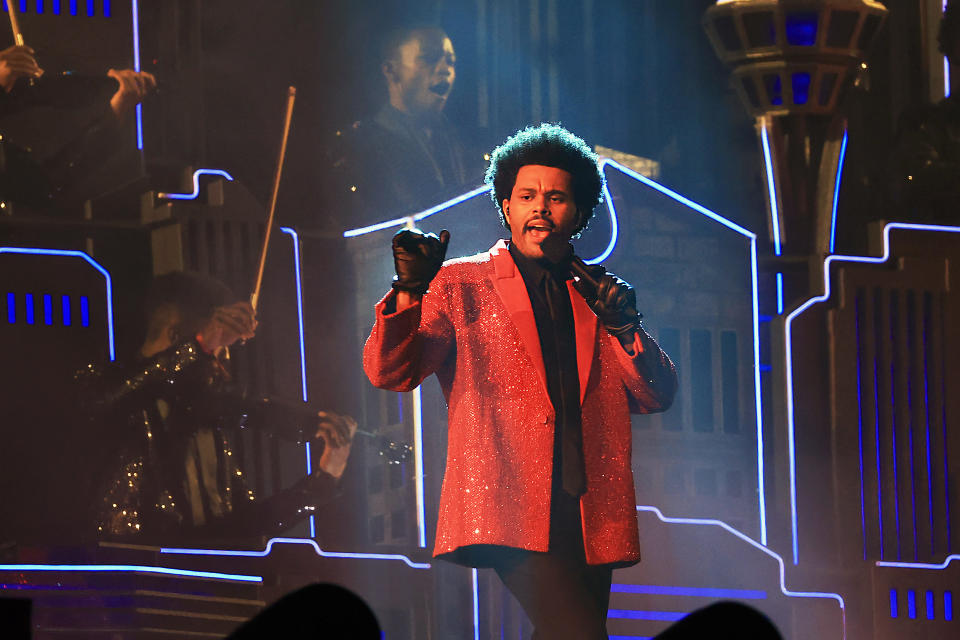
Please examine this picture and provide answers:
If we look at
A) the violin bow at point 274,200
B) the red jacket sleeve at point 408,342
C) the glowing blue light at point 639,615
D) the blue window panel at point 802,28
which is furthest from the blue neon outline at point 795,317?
the red jacket sleeve at point 408,342

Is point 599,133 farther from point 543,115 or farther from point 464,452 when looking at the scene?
point 464,452

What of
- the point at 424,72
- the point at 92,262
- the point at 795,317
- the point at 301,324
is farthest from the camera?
the point at 795,317

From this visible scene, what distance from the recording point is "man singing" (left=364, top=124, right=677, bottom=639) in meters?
2.36

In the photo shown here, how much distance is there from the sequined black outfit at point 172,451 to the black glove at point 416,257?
158 centimetres

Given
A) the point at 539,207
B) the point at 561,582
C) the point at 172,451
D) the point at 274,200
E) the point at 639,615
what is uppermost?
the point at 274,200

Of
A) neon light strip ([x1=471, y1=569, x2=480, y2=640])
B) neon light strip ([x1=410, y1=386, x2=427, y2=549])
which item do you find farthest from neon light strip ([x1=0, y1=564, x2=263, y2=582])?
neon light strip ([x1=471, y1=569, x2=480, y2=640])

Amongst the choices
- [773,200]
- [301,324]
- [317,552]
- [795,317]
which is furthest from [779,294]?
[317,552]

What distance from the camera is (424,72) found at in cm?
401

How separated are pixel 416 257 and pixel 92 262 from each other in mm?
1754

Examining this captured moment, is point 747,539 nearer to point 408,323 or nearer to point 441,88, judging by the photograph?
point 441,88

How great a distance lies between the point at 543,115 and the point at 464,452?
1.81m

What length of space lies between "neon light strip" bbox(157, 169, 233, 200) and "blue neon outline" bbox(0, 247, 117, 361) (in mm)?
254

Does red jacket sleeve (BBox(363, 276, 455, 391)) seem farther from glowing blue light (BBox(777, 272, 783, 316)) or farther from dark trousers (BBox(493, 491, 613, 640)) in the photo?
glowing blue light (BBox(777, 272, 783, 316))

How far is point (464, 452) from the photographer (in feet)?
8.02
